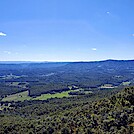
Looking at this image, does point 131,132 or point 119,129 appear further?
point 119,129

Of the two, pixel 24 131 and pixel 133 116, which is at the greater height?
pixel 133 116

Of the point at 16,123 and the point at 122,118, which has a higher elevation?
the point at 122,118

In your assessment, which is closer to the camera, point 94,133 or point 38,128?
point 94,133

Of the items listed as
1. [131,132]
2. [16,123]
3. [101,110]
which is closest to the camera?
[131,132]

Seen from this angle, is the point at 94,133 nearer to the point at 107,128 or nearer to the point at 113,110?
the point at 107,128

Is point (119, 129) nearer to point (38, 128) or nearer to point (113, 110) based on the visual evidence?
point (113, 110)

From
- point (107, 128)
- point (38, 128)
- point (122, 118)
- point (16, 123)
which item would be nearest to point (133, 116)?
point (122, 118)

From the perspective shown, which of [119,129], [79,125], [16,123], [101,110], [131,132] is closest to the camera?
[131,132]

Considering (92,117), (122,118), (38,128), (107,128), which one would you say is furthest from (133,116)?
(38,128)

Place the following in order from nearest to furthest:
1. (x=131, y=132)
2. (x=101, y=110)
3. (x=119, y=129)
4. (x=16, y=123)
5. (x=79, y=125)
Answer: (x=131, y=132), (x=119, y=129), (x=79, y=125), (x=101, y=110), (x=16, y=123)
